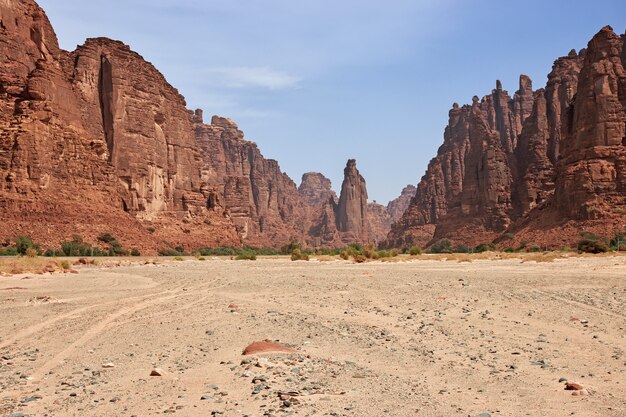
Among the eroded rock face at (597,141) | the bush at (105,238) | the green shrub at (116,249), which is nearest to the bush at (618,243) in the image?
the eroded rock face at (597,141)

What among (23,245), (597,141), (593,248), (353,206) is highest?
(353,206)

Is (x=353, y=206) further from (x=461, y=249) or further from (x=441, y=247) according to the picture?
(x=461, y=249)

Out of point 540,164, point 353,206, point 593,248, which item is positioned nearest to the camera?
point 593,248

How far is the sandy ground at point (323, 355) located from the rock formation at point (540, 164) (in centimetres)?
5326

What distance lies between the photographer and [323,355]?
275 inches

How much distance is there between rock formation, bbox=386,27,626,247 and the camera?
62688mm

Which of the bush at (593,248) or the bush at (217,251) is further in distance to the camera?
the bush at (217,251)

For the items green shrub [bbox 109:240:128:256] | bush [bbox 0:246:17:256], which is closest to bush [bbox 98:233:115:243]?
green shrub [bbox 109:240:128:256]

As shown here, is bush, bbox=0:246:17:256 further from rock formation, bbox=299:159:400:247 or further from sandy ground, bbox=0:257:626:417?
rock formation, bbox=299:159:400:247

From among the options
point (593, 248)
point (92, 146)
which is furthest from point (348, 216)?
point (593, 248)

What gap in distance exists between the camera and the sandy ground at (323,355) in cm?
500

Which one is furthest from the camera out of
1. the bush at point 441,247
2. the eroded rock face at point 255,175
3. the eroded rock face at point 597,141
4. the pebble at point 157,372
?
the eroded rock face at point 255,175

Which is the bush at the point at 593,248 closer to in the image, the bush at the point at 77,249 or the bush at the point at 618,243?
the bush at the point at 618,243

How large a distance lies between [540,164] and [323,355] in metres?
99.7
